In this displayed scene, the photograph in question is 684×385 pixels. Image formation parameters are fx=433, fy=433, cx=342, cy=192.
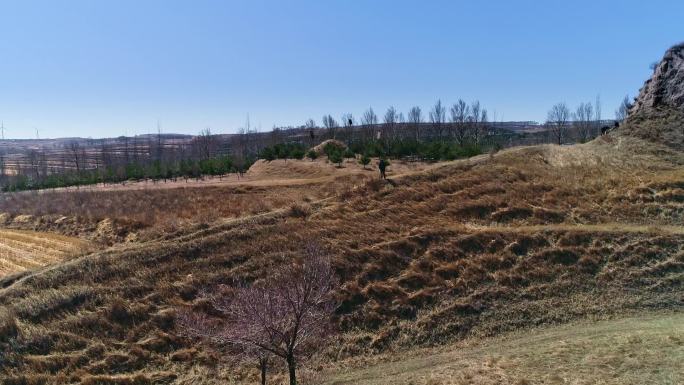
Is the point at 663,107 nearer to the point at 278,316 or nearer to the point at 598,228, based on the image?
the point at 598,228

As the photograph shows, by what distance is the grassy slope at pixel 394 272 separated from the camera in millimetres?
14539

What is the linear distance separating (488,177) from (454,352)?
50.5ft

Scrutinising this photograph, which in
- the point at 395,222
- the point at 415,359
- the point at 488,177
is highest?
the point at 488,177

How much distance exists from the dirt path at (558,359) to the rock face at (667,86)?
26.6 m

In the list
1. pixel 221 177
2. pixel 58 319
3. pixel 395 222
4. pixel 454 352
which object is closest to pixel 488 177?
pixel 395 222

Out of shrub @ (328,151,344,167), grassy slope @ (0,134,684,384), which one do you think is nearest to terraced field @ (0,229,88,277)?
grassy slope @ (0,134,684,384)

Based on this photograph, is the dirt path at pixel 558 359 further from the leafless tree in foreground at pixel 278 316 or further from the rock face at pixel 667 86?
the rock face at pixel 667 86

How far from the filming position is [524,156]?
100 ft

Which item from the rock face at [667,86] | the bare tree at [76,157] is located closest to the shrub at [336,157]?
the rock face at [667,86]

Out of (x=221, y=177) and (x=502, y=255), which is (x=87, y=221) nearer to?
(x=221, y=177)

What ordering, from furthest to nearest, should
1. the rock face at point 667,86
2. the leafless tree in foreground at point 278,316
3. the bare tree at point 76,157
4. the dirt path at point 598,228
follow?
the bare tree at point 76,157, the rock face at point 667,86, the dirt path at point 598,228, the leafless tree in foreground at point 278,316

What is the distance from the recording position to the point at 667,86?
35375mm

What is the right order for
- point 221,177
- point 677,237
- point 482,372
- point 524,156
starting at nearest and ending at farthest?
point 482,372, point 677,237, point 524,156, point 221,177

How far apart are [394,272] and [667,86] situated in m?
31.7
